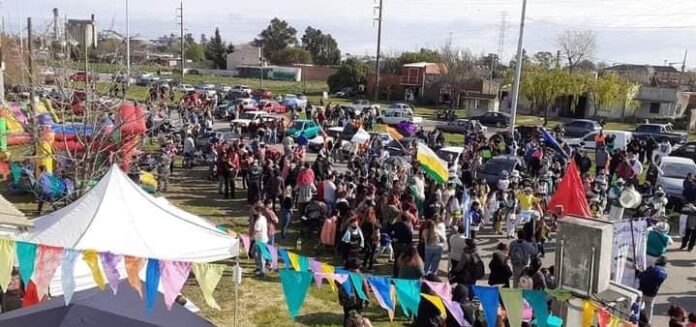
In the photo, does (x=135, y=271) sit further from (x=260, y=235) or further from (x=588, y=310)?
(x=588, y=310)

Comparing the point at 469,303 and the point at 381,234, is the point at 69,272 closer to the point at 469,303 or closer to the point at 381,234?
the point at 469,303

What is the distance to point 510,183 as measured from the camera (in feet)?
62.4

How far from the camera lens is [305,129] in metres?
30.3

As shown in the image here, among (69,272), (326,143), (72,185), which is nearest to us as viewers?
(69,272)

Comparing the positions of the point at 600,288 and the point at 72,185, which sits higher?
the point at 600,288

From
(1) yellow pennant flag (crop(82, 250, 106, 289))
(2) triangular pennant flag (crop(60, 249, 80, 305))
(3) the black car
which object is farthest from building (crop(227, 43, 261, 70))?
(1) yellow pennant flag (crop(82, 250, 106, 289))

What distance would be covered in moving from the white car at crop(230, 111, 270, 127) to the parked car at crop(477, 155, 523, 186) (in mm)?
14332

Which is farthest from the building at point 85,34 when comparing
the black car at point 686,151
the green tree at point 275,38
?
the green tree at point 275,38

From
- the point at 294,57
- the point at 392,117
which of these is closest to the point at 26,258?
the point at 392,117

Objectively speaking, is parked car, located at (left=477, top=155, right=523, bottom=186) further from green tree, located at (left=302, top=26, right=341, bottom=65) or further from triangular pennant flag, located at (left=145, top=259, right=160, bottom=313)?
green tree, located at (left=302, top=26, right=341, bottom=65)

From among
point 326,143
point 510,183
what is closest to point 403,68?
point 326,143

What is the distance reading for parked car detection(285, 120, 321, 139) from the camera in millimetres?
30008

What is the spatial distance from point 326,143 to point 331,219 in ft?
36.3

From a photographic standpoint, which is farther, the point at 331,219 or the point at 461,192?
the point at 461,192
